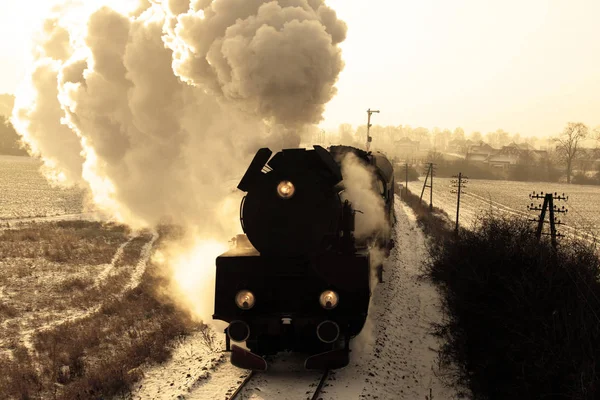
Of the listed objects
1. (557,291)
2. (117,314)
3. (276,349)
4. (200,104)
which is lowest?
(117,314)

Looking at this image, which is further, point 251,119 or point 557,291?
point 251,119

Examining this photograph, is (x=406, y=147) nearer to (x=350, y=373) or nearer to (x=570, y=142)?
(x=570, y=142)

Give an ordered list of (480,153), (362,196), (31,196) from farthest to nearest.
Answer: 1. (480,153)
2. (31,196)
3. (362,196)

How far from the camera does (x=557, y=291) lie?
6.06 meters

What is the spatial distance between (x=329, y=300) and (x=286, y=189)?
1.75 metres

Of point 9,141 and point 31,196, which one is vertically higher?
point 9,141

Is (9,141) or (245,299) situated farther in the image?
(9,141)

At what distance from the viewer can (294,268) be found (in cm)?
621

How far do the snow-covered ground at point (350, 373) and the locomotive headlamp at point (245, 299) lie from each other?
3.79 feet

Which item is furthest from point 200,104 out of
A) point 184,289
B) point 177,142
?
point 184,289

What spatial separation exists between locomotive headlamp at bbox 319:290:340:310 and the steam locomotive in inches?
0.6

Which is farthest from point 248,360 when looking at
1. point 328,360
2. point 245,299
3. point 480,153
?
point 480,153

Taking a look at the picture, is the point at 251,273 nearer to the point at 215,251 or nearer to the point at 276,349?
the point at 276,349

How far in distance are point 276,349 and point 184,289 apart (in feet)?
18.2
